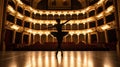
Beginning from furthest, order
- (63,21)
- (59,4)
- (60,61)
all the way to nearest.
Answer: (59,4) → (63,21) → (60,61)

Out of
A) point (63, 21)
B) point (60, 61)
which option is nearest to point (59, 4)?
point (63, 21)

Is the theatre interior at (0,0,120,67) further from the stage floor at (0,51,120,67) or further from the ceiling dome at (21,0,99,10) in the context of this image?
the stage floor at (0,51,120,67)

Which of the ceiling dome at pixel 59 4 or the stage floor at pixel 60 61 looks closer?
the stage floor at pixel 60 61

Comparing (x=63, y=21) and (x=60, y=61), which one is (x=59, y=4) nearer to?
(x=63, y=21)

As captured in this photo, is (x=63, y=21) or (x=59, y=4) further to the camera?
(x=59, y=4)

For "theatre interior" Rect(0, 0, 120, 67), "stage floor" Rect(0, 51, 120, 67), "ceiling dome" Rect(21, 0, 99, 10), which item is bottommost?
"stage floor" Rect(0, 51, 120, 67)

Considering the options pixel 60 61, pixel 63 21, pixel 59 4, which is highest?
pixel 59 4

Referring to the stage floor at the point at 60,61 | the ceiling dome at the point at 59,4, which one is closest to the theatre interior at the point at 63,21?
the ceiling dome at the point at 59,4

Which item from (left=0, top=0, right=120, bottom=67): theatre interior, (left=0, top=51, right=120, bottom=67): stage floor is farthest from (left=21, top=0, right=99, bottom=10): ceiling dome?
(left=0, top=51, right=120, bottom=67): stage floor

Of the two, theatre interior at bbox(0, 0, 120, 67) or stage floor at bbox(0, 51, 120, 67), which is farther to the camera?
theatre interior at bbox(0, 0, 120, 67)

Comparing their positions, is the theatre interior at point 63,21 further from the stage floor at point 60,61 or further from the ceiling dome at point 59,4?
the stage floor at point 60,61

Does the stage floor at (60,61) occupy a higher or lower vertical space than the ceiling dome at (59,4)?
lower

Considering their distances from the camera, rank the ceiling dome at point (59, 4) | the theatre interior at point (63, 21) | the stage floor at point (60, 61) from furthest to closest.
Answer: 1. the ceiling dome at point (59, 4)
2. the theatre interior at point (63, 21)
3. the stage floor at point (60, 61)

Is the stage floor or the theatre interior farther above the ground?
the theatre interior
